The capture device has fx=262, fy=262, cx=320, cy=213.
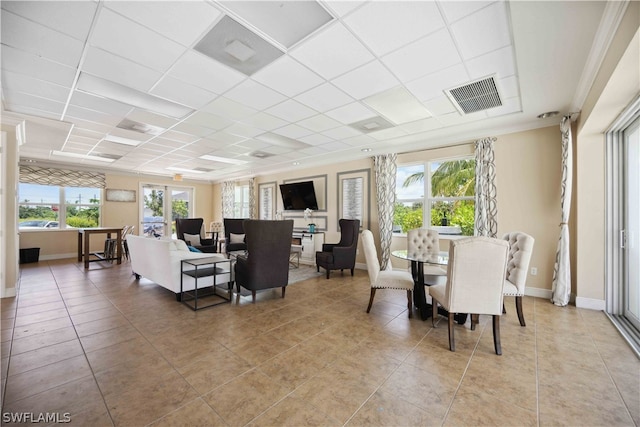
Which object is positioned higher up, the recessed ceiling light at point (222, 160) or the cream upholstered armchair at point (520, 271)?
the recessed ceiling light at point (222, 160)

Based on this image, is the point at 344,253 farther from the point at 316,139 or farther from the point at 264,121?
the point at 264,121

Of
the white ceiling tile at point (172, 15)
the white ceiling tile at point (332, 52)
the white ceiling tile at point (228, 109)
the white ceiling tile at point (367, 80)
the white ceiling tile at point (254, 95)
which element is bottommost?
the white ceiling tile at point (228, 109)

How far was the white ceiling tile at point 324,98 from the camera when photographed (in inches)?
118

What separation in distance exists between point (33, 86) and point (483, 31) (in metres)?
4.52

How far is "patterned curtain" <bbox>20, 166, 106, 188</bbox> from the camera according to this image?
6586 mm

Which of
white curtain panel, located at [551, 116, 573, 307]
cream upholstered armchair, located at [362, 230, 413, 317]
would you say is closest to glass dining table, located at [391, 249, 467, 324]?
cream upholstered armchair, located at [362, 230, 413, 317]

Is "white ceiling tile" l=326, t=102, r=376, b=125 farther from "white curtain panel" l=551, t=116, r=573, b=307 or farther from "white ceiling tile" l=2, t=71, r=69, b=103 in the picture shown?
"white ceiling tile" l=2, t=71, r=69, b=103

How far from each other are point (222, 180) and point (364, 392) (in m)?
9.37

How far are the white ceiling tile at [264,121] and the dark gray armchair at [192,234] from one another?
152 inches

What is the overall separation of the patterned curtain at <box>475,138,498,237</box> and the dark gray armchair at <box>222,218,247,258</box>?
17.1 ft

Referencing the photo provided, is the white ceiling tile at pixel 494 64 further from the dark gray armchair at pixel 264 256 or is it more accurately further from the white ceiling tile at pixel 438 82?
the dark gray armchair at pixel 264 256

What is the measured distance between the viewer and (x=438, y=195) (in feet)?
16.5

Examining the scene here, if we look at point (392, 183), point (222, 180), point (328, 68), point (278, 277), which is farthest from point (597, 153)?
point (222, 180)

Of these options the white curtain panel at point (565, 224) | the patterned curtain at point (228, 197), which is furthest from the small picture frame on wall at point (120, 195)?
the white curtain panel at point (565, 224)
